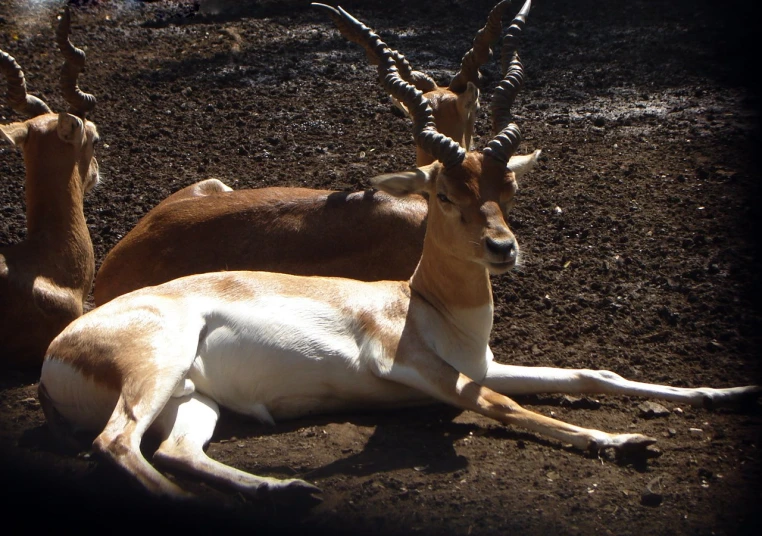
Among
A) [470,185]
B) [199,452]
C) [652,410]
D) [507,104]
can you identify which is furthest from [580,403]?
[199,452]

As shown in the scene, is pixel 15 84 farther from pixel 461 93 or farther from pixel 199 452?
pixel 199 452

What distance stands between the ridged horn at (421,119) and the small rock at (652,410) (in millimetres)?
1910

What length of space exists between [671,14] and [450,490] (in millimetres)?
11458

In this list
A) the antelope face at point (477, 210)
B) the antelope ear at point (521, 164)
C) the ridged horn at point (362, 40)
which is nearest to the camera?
the antelope face at point (477, 210)

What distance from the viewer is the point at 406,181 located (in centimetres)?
594

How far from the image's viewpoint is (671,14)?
14.1 metres

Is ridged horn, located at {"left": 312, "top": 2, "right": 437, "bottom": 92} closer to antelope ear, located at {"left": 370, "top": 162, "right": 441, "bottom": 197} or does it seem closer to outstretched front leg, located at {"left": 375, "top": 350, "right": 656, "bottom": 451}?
antelope ear, located at {"left": 370, "top": 162, "right": 441, "bottom": 197}

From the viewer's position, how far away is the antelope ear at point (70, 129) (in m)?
7.25

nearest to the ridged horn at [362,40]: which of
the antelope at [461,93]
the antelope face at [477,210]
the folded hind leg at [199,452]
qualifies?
the antelope at [461,93]

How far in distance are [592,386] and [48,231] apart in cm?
417

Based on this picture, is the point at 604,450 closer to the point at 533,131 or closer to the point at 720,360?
the point at 720,360

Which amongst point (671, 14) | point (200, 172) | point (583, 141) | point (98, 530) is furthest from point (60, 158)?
point (671, 14)

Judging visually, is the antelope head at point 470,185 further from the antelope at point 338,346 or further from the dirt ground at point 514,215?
the dirt ground at point 514,215

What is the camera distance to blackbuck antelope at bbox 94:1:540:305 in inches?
280
